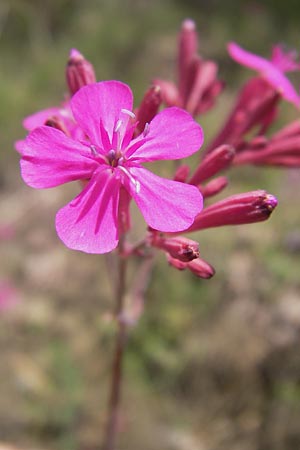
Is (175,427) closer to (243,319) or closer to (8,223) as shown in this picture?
(243,319)

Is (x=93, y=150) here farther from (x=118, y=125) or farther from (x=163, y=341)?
(x=163, y=341)

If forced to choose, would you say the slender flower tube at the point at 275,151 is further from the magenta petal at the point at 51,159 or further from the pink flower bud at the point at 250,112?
the magenta petal at the point at 51,159

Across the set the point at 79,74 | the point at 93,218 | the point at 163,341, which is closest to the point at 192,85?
the point at 79,74

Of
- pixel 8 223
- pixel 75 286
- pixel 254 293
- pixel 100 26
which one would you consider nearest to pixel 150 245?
pixel 254 293

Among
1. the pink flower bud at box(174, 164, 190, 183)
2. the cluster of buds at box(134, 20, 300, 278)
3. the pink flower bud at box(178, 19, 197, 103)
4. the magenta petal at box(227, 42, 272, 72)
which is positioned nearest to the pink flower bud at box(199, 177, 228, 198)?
the cluster of buds at box(134, 20, 300, 278)

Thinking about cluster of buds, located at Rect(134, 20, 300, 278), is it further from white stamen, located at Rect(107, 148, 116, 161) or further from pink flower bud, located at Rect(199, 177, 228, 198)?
white stamen, located at Rect(107, 148, 116, 161)

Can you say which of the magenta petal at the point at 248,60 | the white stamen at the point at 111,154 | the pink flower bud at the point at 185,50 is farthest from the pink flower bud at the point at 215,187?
the pink flower bud at the point at 185,50
